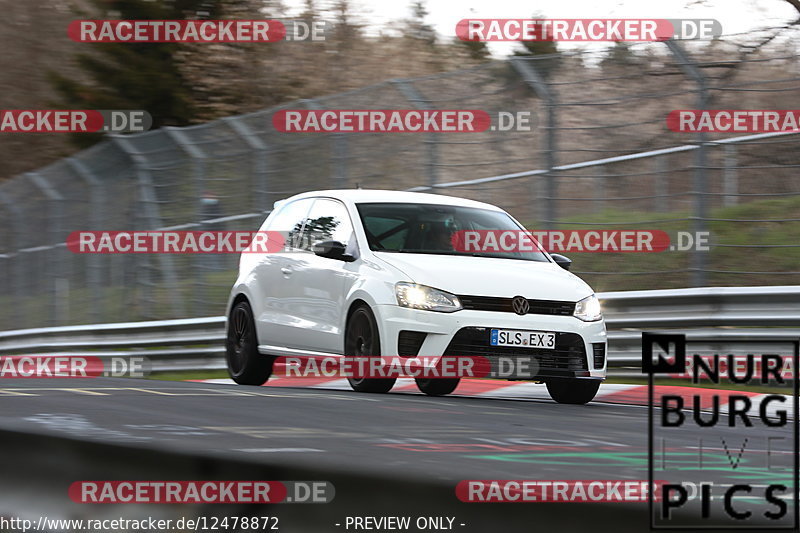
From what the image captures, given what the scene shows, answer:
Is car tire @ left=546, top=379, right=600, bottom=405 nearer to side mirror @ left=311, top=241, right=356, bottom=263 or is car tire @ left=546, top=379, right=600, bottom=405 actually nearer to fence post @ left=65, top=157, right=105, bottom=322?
side mirror @ left=311, top=241, right=356, bottom=263

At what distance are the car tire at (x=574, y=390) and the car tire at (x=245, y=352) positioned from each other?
2.66m

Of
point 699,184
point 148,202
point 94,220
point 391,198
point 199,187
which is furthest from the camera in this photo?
point 94,220

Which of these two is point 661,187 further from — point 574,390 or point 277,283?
point 277,283

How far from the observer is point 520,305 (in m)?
9.18

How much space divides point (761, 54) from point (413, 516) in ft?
29.3

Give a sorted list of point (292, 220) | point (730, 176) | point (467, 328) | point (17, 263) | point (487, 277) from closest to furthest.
A: point (467, 328) < point (487, 277) < point (292, 220) < point (730, 176) < point (17, 263)

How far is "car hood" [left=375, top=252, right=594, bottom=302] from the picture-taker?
9.17 m

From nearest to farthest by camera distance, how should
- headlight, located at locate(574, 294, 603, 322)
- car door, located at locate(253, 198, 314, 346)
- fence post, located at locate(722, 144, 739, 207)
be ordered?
headlight, located at locate(574, 294, 603, 322), car door, located at locate(253, 198, 314, 346), fence post, located at locate(722, 144, 739, 207)

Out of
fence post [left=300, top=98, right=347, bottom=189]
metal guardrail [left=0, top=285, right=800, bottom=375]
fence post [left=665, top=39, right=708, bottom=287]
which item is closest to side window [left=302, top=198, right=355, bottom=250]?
metal guardrail [left=0, top=285, right=800, bottom=375]

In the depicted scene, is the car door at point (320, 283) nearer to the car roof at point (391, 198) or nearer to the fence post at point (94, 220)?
the car roof at point (391, 198)

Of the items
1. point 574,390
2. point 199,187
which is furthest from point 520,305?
point 199,187

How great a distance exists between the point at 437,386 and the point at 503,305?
36.0 inches

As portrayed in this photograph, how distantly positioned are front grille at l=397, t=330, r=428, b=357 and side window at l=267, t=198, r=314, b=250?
2055 millimetres

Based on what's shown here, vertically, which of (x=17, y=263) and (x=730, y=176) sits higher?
(x=730, y=176)
